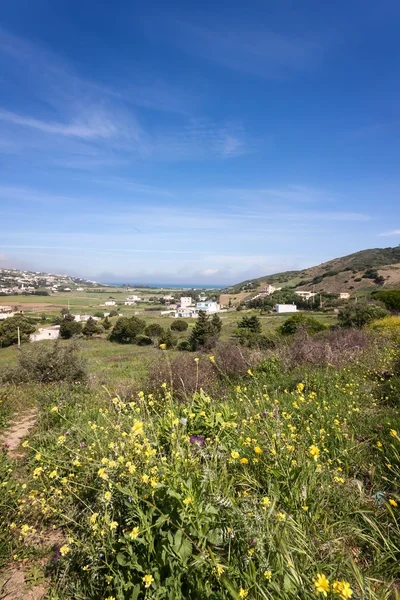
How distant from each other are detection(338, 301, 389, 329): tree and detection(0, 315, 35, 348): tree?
4064 centimetres

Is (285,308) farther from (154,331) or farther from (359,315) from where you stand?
(359,315)

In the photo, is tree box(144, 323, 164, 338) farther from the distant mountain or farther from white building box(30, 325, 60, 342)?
the distant mountain

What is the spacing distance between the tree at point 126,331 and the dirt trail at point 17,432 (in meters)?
36.2

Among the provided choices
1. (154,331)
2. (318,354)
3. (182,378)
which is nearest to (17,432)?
(182,378)

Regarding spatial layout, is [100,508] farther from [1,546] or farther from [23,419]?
[23,419]

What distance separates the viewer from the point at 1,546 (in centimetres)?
262

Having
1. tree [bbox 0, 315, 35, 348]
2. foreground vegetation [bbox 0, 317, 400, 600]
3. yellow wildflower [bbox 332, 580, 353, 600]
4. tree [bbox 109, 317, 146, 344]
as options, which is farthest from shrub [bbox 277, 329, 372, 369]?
tree [bbox 0, 315, 35, 348]

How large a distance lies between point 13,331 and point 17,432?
43.8 meters

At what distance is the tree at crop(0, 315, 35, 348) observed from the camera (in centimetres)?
4278

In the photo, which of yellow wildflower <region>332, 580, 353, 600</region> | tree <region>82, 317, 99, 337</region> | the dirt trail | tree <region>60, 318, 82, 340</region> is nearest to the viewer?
yellow wildflower <region>332, 580, 353, 600</region>

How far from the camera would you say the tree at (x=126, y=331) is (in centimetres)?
4307

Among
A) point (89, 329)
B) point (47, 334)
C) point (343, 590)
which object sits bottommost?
point (47, 334)

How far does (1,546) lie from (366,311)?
2406 cm

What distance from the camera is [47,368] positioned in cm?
1012
